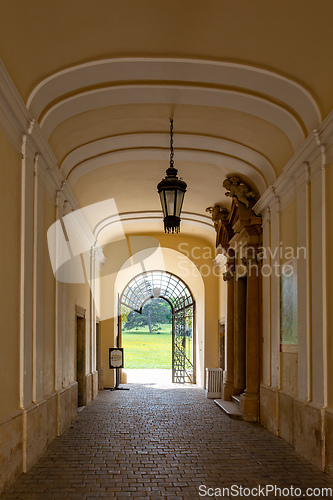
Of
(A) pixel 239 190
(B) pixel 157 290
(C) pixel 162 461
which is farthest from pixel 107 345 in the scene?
(C) pixel 162 461

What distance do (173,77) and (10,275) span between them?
11.6 feet

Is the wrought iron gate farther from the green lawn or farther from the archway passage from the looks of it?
the green lawn

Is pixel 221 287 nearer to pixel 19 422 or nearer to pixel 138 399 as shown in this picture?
pixel 138 399

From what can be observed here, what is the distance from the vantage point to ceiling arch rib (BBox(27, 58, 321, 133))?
6.93 meters

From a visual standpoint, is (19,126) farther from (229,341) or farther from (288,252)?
(229,341)

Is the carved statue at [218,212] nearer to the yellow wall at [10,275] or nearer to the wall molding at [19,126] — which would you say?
the wall molding at [19,126]

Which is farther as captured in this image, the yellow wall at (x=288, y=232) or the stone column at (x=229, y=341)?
the stone column at (x=229, y=341)

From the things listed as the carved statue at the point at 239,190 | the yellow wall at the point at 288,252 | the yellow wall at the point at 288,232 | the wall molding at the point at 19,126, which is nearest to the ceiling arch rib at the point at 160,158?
the carved statue at the point at 239,190

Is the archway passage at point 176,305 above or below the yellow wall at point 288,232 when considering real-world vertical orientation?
below

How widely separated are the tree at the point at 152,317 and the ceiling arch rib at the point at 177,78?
4783 centimetres

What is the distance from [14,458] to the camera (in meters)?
6.20

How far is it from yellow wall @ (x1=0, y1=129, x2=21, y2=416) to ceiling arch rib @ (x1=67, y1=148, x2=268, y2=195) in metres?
4.00

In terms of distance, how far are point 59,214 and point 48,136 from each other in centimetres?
184

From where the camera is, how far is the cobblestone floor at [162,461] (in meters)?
6.01
